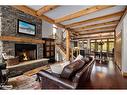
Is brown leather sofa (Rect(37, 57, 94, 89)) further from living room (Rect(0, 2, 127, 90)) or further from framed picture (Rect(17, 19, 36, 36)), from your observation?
framed picture (Rect(17, 19, 36, 36))

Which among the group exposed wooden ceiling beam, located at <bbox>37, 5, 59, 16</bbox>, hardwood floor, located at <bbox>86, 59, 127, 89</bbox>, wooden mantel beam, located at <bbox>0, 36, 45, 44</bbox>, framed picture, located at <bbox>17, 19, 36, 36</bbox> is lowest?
hardwood floor, located at <bbox>86, 59, 127, 89</bbox>

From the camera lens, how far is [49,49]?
26.2 feet

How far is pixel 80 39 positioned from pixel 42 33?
6.52m

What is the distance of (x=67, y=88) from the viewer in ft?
6.38

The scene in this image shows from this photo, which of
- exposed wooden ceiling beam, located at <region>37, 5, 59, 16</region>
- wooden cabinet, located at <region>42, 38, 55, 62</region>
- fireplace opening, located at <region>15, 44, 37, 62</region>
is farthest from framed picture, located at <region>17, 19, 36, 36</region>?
exposed wooden ceiling beam, located at <region>37, 5, 59, 16</region>

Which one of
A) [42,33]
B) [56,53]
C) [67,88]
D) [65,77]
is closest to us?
[67,88]

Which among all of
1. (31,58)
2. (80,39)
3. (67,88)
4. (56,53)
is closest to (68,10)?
(67,88)

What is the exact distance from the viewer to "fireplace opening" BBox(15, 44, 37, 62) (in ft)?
18.1

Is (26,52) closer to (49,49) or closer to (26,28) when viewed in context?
(26,28)

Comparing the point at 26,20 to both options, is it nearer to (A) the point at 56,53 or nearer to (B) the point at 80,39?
(A) the point at 56,53

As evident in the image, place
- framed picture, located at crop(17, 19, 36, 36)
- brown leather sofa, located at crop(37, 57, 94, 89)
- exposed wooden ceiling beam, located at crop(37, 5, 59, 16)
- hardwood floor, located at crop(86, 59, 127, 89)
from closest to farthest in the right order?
1. brown leather sofa, located at crop(37, 57, 94, 89)
2. hardwood floor, located at crop(86, 59, 127, 89)
3. exposed wooden ceiling beam, located at crop(37, 5, 59, 16)
4. framed picture, located at crop(17, 19, 36, 36)

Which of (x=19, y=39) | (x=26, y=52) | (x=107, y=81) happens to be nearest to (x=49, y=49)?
(x=26, y=52)

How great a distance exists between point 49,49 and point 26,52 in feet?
6.57

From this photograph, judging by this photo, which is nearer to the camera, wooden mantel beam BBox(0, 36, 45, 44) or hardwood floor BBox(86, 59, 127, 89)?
hardwood floor BBox(86, 59, 127, 89)
